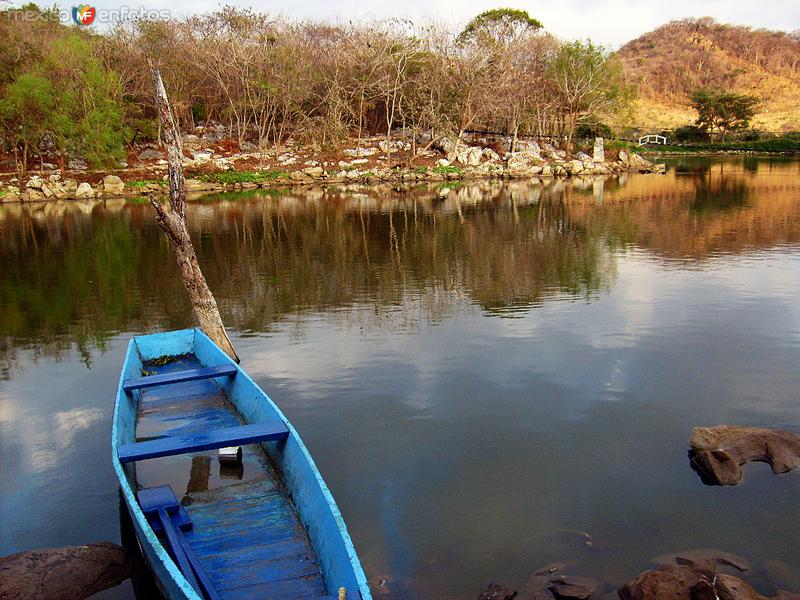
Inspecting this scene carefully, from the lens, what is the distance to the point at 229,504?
328 inches

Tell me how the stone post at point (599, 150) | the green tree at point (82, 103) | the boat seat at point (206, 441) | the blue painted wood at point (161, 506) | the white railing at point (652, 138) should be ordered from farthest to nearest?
the white railing at point (652, 138)
the stone post at point (599, 150)
the green tree at point (82, 103)
the boat seat at point (206, 441)
the blue painted wood at point (161, 506)

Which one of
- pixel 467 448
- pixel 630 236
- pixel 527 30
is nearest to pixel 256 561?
pixel 467 448

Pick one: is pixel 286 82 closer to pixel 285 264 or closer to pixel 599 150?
pixel 599 150

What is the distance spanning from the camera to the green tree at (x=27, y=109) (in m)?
51.3

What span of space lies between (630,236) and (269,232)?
16231mm

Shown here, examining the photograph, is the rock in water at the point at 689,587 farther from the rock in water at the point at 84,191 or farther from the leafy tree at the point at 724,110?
the leafy tree at the point at 724,110

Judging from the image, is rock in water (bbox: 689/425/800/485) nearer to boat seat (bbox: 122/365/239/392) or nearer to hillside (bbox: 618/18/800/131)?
boat seat (bbox: 122/365/239/392)

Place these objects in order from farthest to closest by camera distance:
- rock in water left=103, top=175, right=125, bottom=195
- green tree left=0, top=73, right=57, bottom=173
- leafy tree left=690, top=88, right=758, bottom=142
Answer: leafy tree left=690, top=88, right=758, bottom=142 → rock in water left=103, top=175, right=125, bottom=195 → green tree left=0, top=73, right=57, bottom=173

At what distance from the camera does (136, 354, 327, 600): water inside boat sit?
6.78 m

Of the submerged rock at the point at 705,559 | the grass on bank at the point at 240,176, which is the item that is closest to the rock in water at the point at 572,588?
the submerged rock at the point at 705,559

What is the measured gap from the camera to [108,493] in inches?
388

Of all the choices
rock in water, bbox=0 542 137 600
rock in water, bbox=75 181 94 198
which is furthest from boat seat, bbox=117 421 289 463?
rock in water, bbox=75 181 94 198

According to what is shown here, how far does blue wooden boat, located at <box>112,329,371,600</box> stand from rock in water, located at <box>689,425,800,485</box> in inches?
218

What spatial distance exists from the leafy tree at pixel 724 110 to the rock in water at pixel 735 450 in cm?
9867
